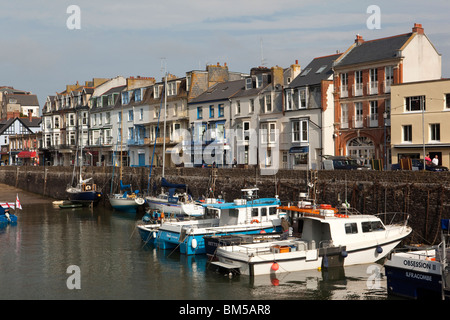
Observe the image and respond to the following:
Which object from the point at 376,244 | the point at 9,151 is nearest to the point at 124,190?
the point at 376,244

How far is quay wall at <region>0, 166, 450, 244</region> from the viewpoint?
30812 millimetres

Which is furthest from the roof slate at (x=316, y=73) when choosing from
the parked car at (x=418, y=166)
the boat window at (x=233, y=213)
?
the boat window at (x=233, y=213)

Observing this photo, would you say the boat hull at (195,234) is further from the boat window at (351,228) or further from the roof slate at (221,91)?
the roof slate at (221,91)

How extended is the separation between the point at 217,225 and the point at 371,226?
10249mm

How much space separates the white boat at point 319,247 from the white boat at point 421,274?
16.9 feet

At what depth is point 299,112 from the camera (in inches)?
2024

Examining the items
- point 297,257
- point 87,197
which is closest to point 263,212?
point 297,257

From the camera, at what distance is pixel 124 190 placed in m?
58.9

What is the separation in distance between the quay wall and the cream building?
6.64 meters

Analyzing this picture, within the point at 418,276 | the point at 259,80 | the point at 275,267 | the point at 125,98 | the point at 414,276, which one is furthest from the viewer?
the point at 125,98

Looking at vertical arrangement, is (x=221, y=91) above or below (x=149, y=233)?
above

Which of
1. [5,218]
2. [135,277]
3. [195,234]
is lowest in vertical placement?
[135,277]

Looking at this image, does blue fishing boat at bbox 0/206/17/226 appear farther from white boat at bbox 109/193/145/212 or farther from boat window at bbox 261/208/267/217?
boat window at bbox 261/208/267/217

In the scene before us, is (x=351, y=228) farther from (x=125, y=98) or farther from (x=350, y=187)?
(x=125, y=98)
